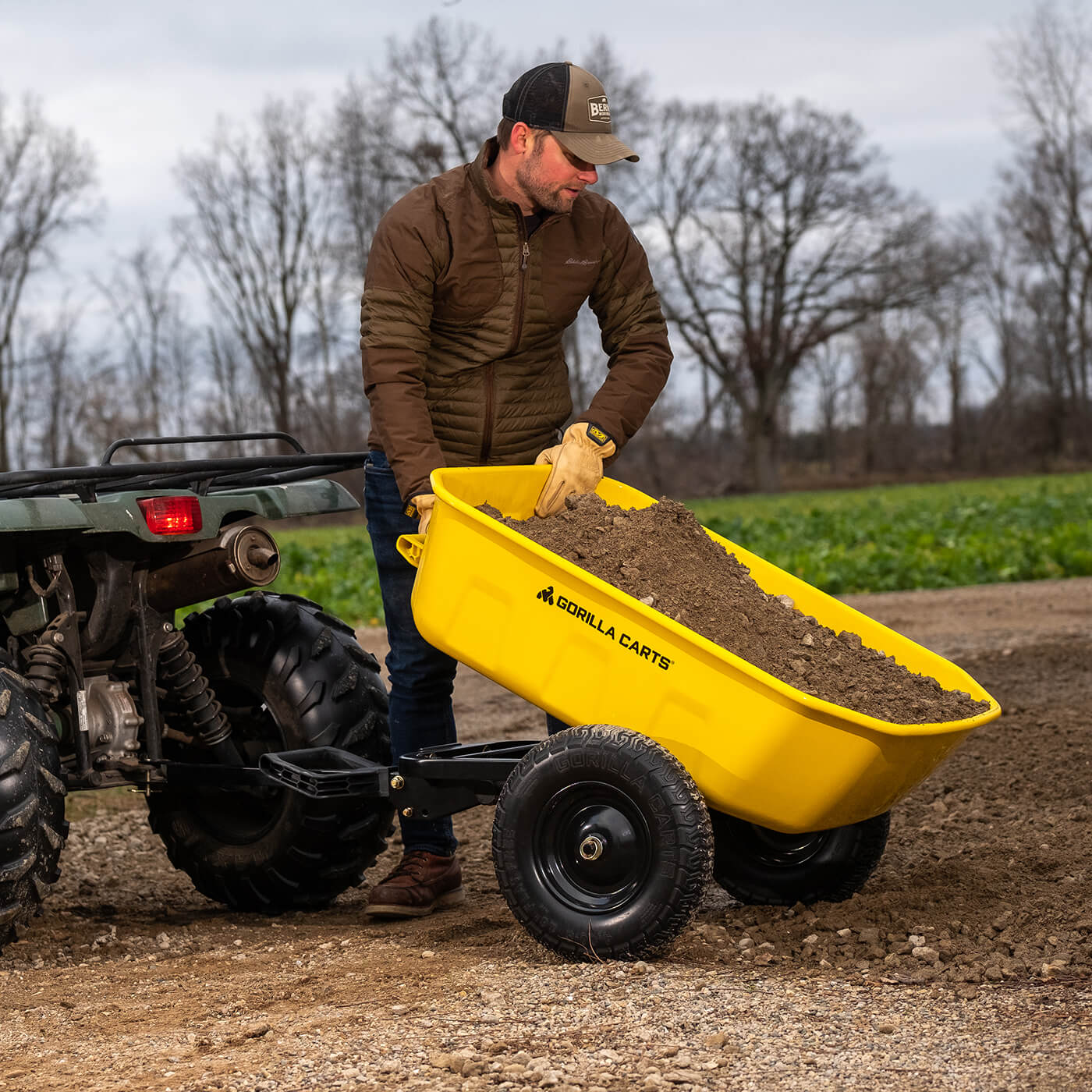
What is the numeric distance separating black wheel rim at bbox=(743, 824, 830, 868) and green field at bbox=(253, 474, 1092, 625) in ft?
26.4

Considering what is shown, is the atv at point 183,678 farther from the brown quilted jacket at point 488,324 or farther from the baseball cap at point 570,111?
the baseball cap at point 570,111

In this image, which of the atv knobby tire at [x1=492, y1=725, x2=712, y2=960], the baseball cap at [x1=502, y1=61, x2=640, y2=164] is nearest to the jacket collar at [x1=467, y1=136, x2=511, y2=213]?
the baseball cap at [x1=502, y1=61, x2=640, y2=164]

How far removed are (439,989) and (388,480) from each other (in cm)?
134

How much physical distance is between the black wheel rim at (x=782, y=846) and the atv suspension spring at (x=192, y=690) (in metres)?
1.46

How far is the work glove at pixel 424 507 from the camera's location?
3258 mm

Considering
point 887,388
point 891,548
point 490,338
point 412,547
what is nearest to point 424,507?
point 412,547

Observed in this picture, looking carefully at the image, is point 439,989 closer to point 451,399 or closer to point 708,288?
point 451,399

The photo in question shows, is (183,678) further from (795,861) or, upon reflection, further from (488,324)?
(795,861)

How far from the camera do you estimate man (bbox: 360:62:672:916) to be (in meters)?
3.34

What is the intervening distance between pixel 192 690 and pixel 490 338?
1.25m

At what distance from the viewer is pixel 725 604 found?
10.3ft

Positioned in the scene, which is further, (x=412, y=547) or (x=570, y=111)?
(x=412, y=547)

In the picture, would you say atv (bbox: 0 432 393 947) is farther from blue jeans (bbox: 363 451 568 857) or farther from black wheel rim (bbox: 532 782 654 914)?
black wheel rim (bbox: 532 782 654 914)

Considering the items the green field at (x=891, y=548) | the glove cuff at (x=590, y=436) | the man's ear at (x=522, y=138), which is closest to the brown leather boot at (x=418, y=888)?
the glove cuff at (x=590, y=436)
